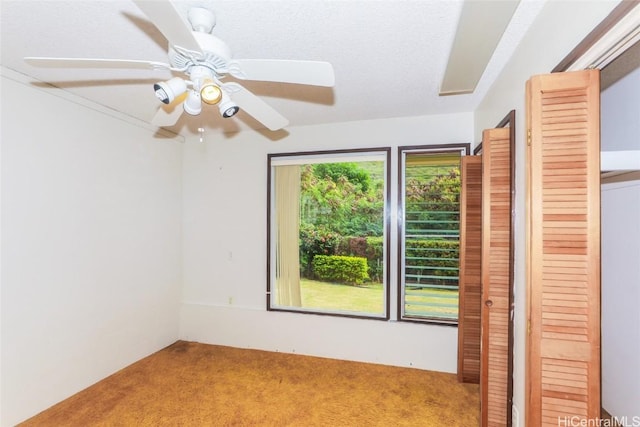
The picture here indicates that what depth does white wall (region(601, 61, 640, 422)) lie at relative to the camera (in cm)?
188

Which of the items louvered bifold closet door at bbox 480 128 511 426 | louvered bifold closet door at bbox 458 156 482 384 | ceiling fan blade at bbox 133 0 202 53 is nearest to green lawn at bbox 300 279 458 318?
louvered bifold closet door at bbox 458 156 482 384

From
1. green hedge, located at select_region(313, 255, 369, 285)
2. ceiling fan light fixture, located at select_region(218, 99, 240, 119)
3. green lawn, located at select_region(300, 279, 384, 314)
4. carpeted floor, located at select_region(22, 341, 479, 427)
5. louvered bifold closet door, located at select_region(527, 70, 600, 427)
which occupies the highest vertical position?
ceiling fan light fixture, located at select_region(218, 99, 240, 119)

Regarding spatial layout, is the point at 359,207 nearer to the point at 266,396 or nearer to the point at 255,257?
the point at 255,257

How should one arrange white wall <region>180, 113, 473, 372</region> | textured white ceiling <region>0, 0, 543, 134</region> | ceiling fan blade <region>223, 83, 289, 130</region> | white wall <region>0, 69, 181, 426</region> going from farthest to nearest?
white wall <region>180, 113, 473, 372</region>
white wall <region>0, 69, 181, 426</region>
ceiling fan blade <region>223, 83, 289, 130</region>
textured white ceiling <region>0, 0, 543, 134</region>

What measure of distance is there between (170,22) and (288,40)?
2.67 ft

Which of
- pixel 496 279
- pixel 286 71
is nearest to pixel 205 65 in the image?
pixel 286 71

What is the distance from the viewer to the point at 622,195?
200cm

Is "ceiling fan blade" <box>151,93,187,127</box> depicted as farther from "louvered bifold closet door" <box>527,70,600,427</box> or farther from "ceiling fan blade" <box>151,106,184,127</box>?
"louvered bifold closet door" <box>527,70,600,427</box>

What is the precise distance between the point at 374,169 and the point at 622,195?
6.25 feet

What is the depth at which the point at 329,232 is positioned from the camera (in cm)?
332

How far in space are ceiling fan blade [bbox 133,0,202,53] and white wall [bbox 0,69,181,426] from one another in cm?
185

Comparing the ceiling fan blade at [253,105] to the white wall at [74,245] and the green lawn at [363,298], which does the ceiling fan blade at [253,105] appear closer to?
the white wall at [74,245]

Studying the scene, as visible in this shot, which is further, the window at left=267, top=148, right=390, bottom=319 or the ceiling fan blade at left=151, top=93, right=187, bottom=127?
the window at left=267, top=148, right=390, bottom=319

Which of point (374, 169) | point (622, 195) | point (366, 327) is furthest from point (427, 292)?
point (622, 195)
